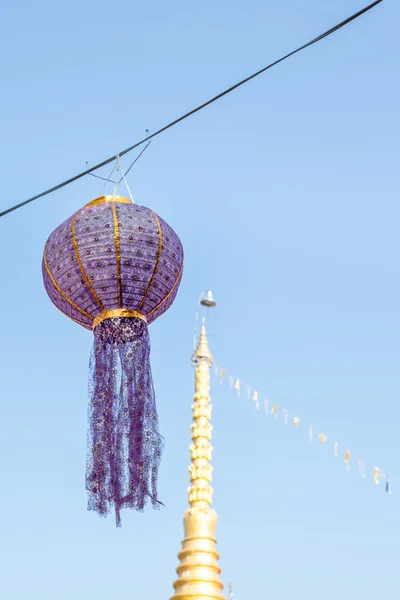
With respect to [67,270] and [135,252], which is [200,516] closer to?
[135,252]

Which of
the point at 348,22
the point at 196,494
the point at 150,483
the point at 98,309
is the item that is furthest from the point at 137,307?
the point at 348,22

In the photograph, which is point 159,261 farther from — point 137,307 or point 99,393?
point 99,393

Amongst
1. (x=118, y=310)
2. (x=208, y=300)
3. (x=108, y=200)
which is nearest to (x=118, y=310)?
(x=118, y=310)

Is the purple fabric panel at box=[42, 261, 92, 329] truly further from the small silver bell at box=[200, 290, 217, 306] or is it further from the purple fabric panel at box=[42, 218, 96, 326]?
the small silver bell at box=[200, 290, 217, 306]

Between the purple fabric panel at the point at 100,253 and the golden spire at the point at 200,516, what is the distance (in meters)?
3.75

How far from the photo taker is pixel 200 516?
303 inches

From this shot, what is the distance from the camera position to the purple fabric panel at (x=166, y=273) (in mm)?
12305

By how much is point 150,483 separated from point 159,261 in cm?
264

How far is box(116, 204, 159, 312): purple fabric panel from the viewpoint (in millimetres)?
12055

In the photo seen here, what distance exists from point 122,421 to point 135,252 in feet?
6.98

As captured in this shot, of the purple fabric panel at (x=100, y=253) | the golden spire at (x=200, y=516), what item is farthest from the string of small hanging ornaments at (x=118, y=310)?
the golden spire at (x=200, y=516)

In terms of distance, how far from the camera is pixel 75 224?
40.1 feet

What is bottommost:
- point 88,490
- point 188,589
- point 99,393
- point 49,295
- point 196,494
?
point 188,589

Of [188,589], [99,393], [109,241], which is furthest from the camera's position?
[99,393]
